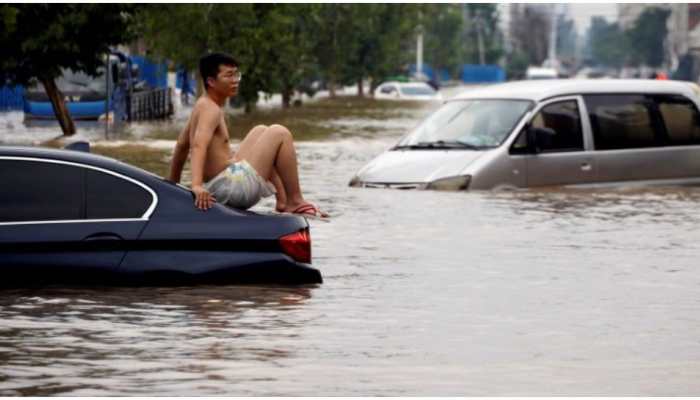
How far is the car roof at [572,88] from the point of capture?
23375 mm

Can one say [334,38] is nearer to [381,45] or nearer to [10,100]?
[381,45]

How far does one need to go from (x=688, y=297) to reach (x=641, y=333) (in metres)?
2.00

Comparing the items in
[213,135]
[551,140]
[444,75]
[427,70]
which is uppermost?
[213,135]

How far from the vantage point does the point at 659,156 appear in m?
23.9

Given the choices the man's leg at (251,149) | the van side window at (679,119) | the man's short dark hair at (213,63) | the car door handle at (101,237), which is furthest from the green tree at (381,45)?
the car door handle at (101,237)

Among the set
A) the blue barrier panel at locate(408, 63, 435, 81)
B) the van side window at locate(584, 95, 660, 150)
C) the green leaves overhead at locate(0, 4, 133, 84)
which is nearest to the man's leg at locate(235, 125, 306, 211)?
the van side window at locate(584, 95, 660, 150)

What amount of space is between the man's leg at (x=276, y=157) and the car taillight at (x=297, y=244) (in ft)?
5.65

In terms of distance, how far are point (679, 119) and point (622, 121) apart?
112cm

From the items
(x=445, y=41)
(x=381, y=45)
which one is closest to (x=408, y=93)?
(x=381, y=45)

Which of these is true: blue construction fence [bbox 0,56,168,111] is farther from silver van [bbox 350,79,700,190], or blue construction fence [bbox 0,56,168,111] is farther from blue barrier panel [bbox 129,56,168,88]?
silver van [bbox 350,79,700,190]

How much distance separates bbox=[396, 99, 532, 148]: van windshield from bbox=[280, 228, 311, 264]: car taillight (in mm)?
9944

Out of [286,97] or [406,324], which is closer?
[406,324]

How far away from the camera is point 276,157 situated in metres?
14.8

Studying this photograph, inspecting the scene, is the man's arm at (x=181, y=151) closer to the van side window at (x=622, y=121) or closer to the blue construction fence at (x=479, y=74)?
the van side window at (x=622, y=121)
